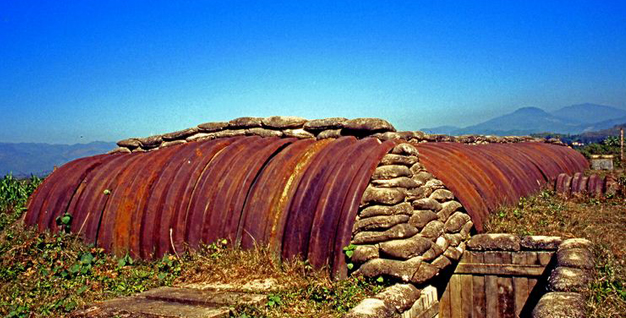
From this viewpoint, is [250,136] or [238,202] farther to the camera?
[250,136]

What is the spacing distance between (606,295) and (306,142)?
4.77 m

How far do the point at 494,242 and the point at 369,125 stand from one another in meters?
2.55

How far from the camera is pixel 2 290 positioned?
686cm

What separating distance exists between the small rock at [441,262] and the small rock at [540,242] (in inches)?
48.0

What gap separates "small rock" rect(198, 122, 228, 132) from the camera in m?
9.96

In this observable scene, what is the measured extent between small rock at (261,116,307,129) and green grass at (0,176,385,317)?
280cm

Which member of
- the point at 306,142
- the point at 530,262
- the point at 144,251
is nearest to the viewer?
the point at 530,262

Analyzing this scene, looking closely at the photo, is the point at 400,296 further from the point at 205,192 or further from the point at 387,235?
the point at 205,192

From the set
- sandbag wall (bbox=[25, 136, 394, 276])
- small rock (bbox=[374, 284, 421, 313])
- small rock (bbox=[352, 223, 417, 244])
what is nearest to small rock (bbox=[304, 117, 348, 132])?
sandbag wall (bbox=[25, 136, 394, 276])

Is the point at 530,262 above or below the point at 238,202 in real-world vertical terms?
below

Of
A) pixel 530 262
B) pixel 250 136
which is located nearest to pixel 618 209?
pixel 530 262

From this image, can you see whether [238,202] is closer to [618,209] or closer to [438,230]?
[438,230]

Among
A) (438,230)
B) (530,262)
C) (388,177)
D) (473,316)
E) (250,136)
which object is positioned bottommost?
(473,316)

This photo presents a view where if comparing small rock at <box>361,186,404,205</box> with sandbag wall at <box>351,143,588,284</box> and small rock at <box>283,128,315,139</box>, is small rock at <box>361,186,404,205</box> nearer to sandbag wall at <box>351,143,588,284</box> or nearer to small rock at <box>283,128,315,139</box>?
sandbag wall at <box>351,143,588,284</box>
